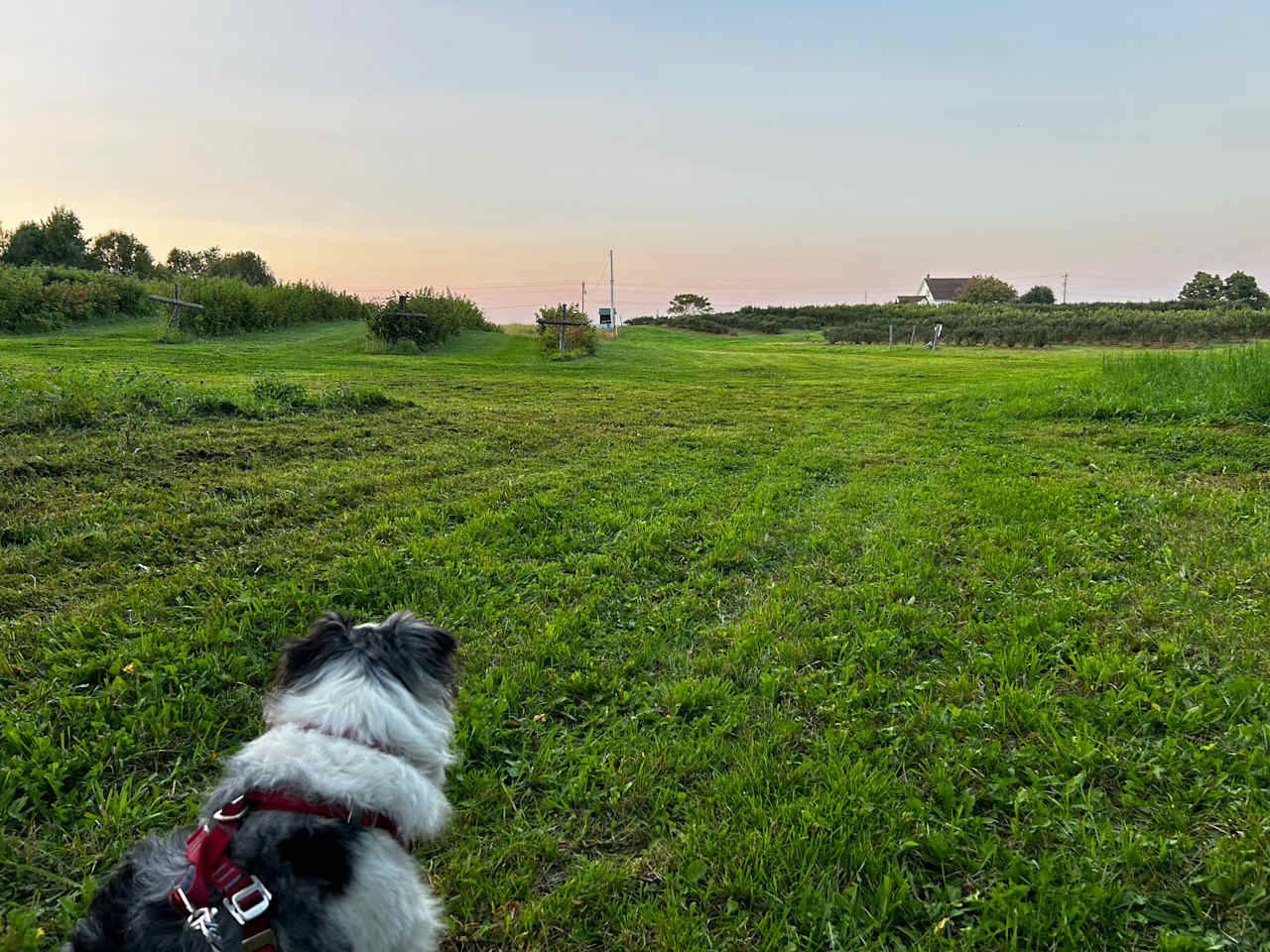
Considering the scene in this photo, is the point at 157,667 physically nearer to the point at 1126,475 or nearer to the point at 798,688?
the point at 798,688

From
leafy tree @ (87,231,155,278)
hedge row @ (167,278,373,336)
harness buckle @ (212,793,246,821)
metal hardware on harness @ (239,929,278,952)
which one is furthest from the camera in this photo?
leafy tree @ (87,231,155,278)

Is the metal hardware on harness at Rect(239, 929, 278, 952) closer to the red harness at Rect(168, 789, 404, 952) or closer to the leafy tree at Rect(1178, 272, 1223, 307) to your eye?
the red harness at Rect(168, 789, 404, 952)

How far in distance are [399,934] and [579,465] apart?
603 cm

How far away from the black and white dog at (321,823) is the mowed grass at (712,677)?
51cm

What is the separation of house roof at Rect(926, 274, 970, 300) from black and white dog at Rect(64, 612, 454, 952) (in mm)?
92186

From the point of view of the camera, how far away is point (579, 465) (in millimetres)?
7488

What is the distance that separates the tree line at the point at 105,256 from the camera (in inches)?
1651

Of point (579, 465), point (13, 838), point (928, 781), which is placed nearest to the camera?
point (13, 838)

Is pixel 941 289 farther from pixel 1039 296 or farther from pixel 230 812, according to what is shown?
pixel 230 812

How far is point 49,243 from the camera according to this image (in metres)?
42.2

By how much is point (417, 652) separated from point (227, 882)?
74 centimetres

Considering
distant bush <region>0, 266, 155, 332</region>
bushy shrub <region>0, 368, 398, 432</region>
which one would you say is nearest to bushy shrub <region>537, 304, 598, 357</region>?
bushy shrub <region>0, 368, 398, 432</region>

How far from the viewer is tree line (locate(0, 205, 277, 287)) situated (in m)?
41.9

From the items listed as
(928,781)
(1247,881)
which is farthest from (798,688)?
(1247,881)
